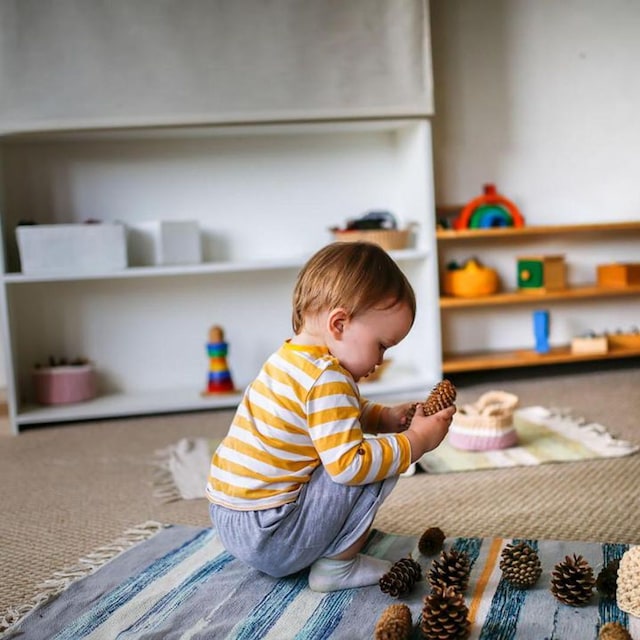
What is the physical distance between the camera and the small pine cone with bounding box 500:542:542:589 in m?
0.94

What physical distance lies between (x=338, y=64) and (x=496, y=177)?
2.33ft

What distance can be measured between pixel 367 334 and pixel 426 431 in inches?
5.8

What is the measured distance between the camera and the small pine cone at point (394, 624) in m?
0.82

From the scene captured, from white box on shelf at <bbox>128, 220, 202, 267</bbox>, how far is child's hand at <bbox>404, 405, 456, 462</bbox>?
137 cm

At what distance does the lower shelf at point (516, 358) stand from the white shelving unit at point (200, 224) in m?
0.09

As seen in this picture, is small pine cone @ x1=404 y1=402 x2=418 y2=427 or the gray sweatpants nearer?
the gray sweatpants

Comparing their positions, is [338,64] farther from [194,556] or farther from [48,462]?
[194,556]

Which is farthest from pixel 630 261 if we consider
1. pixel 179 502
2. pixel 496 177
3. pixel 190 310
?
pixel 179 502

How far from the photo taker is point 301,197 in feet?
8.09

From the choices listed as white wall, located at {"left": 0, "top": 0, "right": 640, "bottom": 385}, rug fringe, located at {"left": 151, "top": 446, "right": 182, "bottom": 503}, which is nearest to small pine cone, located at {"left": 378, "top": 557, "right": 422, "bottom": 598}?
rug fringe, located at {"left": 151, "top": 446, "right": 182, "bottom": 503}

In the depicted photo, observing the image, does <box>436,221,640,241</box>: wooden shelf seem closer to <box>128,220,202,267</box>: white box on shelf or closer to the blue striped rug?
<box>128,220,202,267</box>: white box on shelf

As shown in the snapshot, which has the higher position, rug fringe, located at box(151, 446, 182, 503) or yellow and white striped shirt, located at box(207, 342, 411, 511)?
yellow and white striped shirt, located at box(207, 342, 411, 511)

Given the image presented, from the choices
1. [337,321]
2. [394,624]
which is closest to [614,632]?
[394,624]

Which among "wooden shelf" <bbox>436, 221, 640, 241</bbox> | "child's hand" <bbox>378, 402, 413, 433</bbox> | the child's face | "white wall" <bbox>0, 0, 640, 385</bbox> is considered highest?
"white wall" <bbox>0, 0, 640, 385</bbox>
